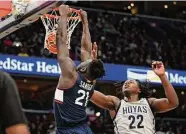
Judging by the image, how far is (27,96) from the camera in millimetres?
18234

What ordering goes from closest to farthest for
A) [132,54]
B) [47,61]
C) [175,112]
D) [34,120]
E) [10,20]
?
[10,20] → [47,61] → [34,120] → [132,54] → [175,112]

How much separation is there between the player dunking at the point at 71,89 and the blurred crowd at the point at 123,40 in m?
9.42

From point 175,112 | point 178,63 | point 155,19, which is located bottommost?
point 175,112

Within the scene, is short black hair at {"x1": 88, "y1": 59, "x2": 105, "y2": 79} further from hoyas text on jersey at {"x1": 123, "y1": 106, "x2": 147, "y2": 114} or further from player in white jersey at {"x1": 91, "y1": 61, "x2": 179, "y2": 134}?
hoyas text on jersey at {"x1": 123, "y1": 106, "x2": 147, "y2": 114}

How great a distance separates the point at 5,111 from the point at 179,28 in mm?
18713

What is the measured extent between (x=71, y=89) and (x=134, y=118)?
3.04 feet

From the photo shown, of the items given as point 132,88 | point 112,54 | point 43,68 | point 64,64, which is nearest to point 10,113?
point 64,64

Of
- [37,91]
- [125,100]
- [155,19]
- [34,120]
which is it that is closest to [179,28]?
[155,19]

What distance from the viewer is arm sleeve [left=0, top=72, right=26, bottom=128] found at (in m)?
2.05

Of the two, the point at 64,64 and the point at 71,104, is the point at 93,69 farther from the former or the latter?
the point at 71,104

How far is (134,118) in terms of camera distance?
15.8ft

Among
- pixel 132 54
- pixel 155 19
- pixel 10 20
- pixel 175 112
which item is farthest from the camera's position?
pixel 155 19

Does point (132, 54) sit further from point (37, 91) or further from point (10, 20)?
point (10, 20)

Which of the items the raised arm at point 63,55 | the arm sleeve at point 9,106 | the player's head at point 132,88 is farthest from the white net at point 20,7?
the arm sleeve at point 9,106
